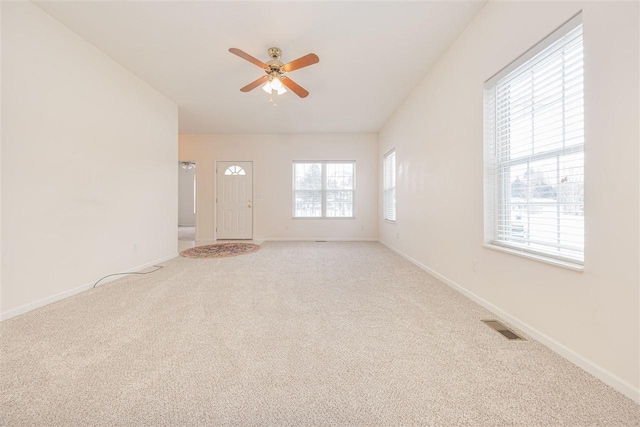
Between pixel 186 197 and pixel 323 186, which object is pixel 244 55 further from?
pixel 186 197

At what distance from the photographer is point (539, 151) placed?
61.6 inches

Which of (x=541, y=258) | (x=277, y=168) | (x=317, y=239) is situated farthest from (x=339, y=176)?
(x=541, y=258)

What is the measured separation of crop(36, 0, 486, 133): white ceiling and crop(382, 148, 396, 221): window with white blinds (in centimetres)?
128

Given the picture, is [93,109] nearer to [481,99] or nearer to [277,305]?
[277,305]

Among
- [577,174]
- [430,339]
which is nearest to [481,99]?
[577,174]

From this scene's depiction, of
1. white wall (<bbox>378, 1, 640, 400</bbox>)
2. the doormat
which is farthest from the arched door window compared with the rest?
white wall (<bbox>378, 1, 640, 400</bbox>)

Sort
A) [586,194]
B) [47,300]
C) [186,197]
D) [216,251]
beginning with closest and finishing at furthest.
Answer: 1. [586,194]
2. [47,300]
3. [216,251]
4. [186,197]

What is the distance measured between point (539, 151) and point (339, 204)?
444 cm

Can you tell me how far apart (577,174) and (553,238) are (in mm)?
418

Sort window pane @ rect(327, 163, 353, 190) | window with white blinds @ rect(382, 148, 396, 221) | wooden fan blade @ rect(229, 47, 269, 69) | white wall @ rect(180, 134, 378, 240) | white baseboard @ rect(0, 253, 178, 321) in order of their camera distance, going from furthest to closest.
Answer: window pane @ rect(327, 163, 353, 190)
white wall @ rect(180, 134, 378, 240)
window with white blinds @ rect(382, 148, 396, 221)
wooden fan blade @ rect(229, 47, 269, 69)
white baseboard @ rect(0, 253, 178, 321)

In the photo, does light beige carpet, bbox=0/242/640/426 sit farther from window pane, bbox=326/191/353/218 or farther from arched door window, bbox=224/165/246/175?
arched door window, bbox=224/165/246/175

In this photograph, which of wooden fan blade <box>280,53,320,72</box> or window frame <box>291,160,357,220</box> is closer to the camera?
wooden fan blade <box>280,53,320,72</box>

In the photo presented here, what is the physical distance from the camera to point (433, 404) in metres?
1.01

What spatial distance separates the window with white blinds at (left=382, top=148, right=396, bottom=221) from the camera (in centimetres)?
463
